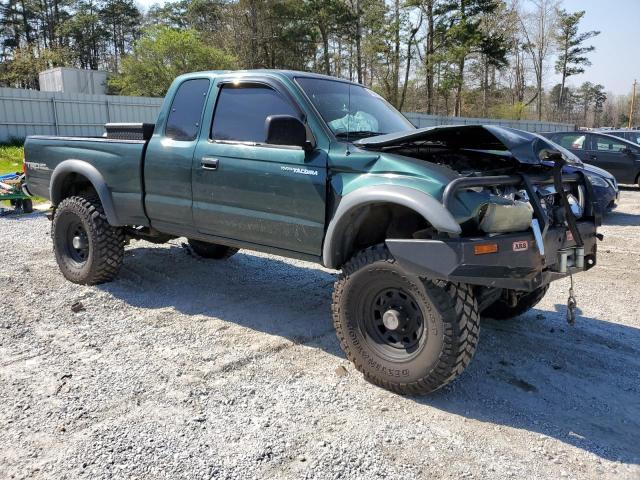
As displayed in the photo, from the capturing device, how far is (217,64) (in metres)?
32.4

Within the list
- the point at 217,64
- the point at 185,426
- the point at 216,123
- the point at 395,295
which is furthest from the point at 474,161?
the point at 217,64

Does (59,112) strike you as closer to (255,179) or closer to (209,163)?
(209,163)

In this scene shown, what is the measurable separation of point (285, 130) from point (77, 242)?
3.21 m

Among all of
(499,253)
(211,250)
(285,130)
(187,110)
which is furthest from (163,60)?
(499,253)

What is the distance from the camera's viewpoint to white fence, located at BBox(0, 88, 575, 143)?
19547 millimetres

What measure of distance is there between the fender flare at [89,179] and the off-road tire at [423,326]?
106 inches

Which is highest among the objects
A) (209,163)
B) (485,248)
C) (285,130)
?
(285,130)

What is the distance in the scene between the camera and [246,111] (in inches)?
173

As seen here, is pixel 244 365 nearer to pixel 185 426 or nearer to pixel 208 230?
pixel 185 426

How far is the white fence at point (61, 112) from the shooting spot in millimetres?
19547

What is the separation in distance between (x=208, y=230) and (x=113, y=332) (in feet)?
3.68

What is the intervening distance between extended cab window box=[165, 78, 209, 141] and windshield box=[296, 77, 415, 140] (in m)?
1.02

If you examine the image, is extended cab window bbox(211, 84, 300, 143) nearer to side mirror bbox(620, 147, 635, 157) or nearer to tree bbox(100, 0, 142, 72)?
side mirror bbox(620, 147, 635, 157)

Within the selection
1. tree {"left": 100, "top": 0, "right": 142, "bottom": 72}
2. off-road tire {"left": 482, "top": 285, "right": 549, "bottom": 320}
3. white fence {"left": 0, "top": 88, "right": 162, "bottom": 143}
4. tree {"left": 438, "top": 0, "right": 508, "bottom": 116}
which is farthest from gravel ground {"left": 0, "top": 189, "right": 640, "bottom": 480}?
tree {"left": 100, "top": 0, "right": 142, "bottom": 72}
